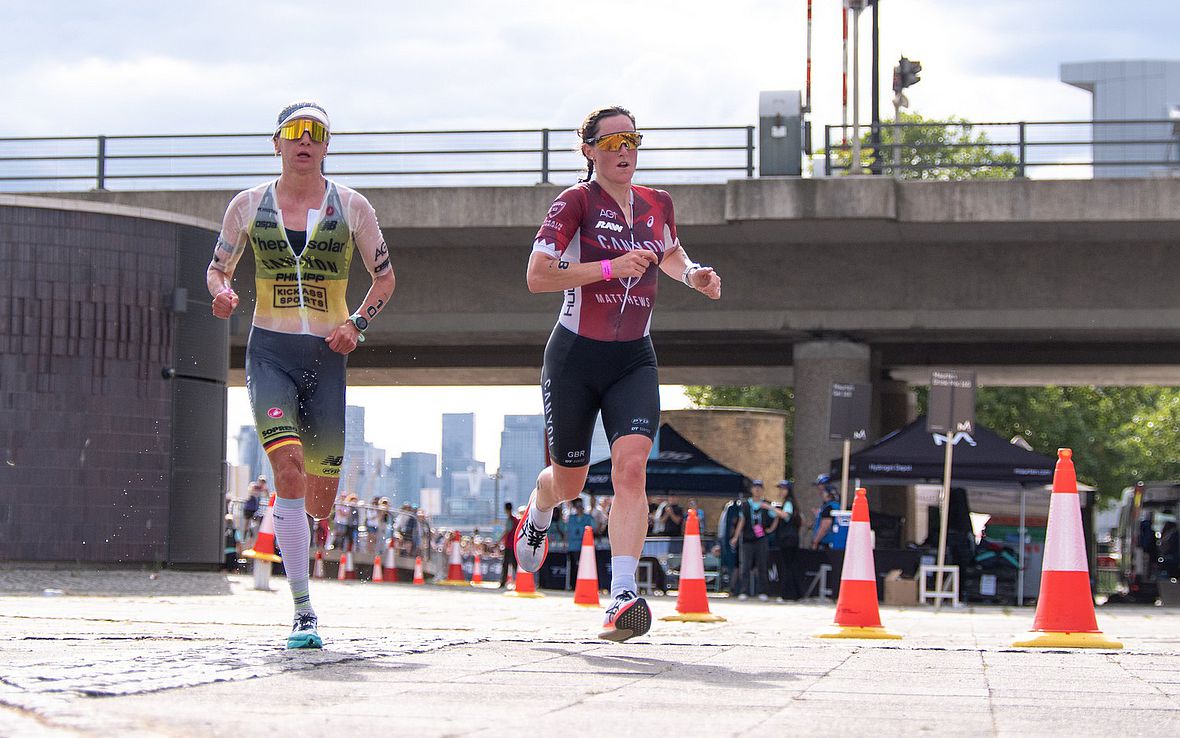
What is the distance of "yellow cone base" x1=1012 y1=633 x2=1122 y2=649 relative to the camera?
8.24m

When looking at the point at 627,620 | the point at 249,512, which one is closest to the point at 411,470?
the point at 627,620

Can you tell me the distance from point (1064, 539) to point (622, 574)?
245cm

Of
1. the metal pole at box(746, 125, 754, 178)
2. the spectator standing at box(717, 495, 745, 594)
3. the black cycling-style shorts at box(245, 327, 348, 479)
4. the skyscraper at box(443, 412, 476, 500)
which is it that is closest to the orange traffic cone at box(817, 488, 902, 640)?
the skyscraper at box(443, 412, 476, 500)

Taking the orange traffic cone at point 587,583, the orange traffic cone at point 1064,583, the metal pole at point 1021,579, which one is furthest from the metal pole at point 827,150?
the orange traffic cone at point 1064,583

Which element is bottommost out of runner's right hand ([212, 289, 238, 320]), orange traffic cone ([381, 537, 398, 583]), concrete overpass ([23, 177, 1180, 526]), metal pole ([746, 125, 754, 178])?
orange traffic cone ([381, 537, 398, 583])

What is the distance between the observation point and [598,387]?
766 cm

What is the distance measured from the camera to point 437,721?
163 inches

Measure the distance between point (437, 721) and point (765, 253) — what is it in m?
22.2

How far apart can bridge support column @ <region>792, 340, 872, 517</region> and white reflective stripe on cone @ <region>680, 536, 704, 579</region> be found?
1513 cm

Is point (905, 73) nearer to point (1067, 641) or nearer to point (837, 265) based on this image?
point (837, 265)

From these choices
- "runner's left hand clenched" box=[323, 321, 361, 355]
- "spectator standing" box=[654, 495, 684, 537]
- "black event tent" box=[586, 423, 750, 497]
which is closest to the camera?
"runner's left hand clenched" box=[323, 321, 361, 355]

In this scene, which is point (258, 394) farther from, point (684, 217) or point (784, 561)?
point (684, 217)

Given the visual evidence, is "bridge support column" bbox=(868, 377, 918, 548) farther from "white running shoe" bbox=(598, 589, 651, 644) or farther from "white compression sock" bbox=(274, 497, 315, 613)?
"white compression sock" bbox=(274, 497, 315, 613)

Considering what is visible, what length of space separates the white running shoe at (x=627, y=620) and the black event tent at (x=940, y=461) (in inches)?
589
